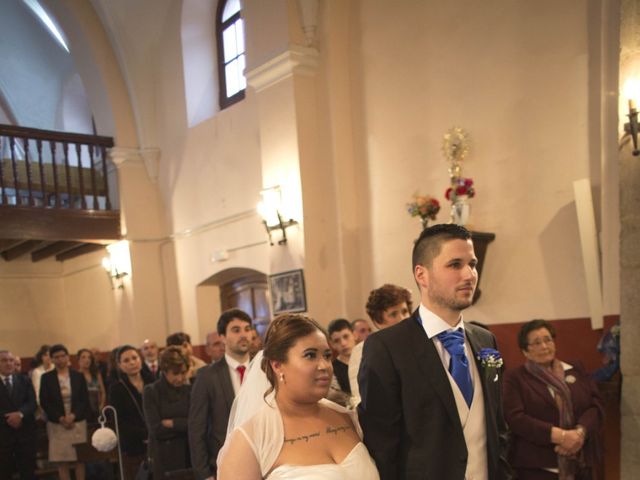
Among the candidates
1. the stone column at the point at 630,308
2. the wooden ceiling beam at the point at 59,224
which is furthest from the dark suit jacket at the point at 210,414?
the wooden ceiling beam at the point at 59,224

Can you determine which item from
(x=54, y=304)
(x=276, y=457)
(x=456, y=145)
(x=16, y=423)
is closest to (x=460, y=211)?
(x=456, y=145)

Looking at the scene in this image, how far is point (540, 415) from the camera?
4180 mm

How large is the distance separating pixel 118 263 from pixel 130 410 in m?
5.39

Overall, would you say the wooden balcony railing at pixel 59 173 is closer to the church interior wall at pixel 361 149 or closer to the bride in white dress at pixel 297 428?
the church interior wall at pixel 361 149

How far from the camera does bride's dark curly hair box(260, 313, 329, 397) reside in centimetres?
236

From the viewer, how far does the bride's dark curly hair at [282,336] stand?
7.73ft

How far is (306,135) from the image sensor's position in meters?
7.34

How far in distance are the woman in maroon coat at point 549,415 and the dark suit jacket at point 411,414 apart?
192cm

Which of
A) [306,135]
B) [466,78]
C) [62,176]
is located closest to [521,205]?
[466,78]

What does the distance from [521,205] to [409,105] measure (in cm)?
165

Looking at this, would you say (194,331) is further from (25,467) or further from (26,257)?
(26,257)

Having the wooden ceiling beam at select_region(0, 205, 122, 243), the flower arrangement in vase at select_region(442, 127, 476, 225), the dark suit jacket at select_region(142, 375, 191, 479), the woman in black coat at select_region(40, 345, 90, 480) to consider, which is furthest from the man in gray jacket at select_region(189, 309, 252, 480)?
the wooden ceiling beam at select_region(0, 205, 122, 243)

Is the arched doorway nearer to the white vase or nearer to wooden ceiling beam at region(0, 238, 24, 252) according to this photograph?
wooden ceiling beam at region(0, 238, 24, 252)

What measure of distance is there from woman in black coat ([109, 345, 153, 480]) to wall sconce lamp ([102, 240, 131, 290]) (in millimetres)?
4746
